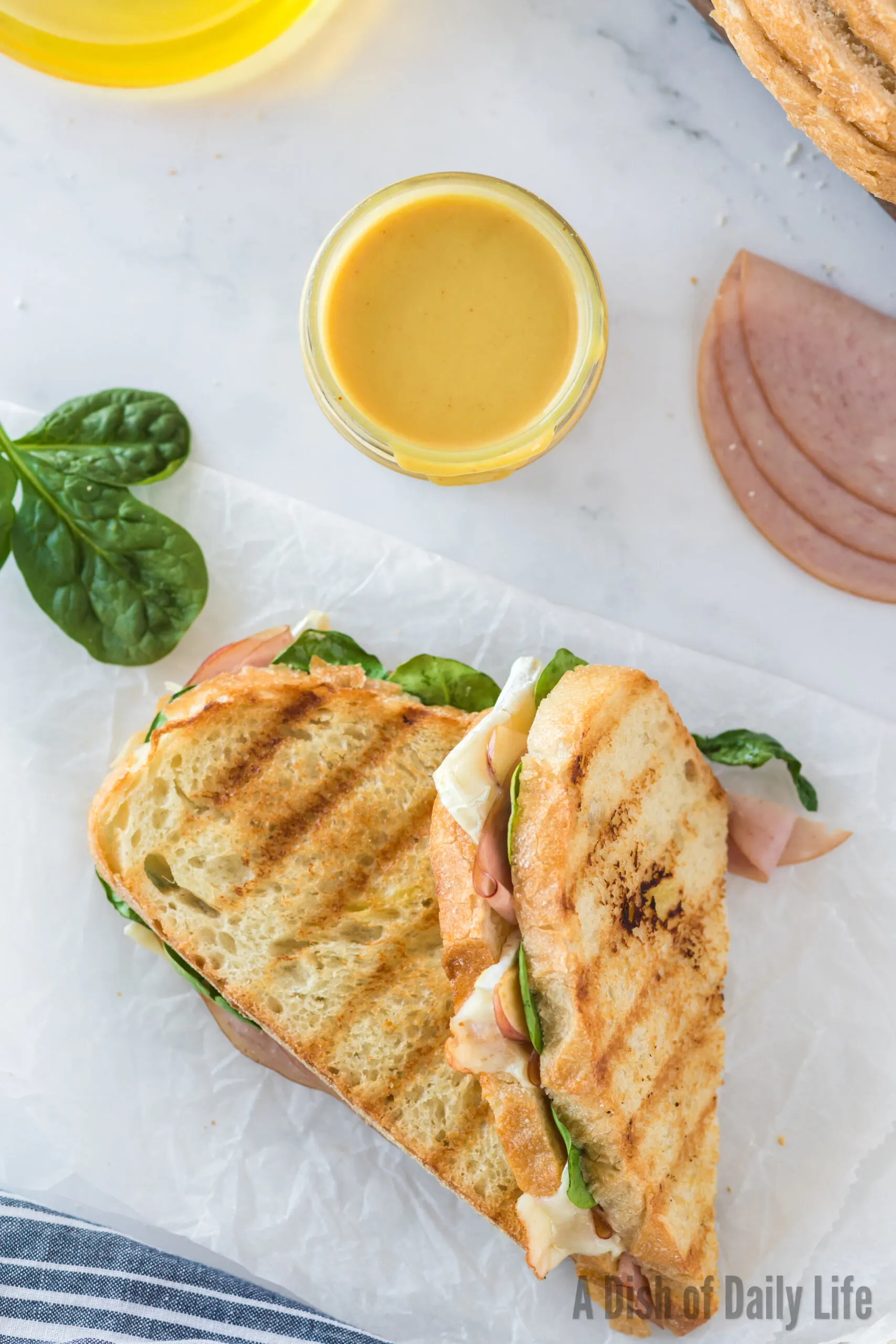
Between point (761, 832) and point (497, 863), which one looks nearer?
point (497, 863)

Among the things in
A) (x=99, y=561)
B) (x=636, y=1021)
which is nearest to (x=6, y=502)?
(x=99, y=561)

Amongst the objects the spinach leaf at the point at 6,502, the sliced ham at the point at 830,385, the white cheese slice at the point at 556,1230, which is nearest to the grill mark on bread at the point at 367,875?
the white cheese slice at the point at 556,1230

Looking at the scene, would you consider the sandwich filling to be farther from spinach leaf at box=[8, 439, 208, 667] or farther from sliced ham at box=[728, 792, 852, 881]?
spinach leaf at box=[8, 439, 208, 667]

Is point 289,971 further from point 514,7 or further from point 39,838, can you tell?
point 514,7

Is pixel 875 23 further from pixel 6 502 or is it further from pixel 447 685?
pixel 6 502

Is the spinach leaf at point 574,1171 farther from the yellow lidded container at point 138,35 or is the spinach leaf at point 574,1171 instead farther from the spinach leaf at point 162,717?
the yellow lidded container at point 138,35

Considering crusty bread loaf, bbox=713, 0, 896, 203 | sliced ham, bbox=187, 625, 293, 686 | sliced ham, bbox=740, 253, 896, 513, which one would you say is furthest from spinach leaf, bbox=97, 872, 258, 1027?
crusty bread loaf, bbox=713, 0, 896, 203
